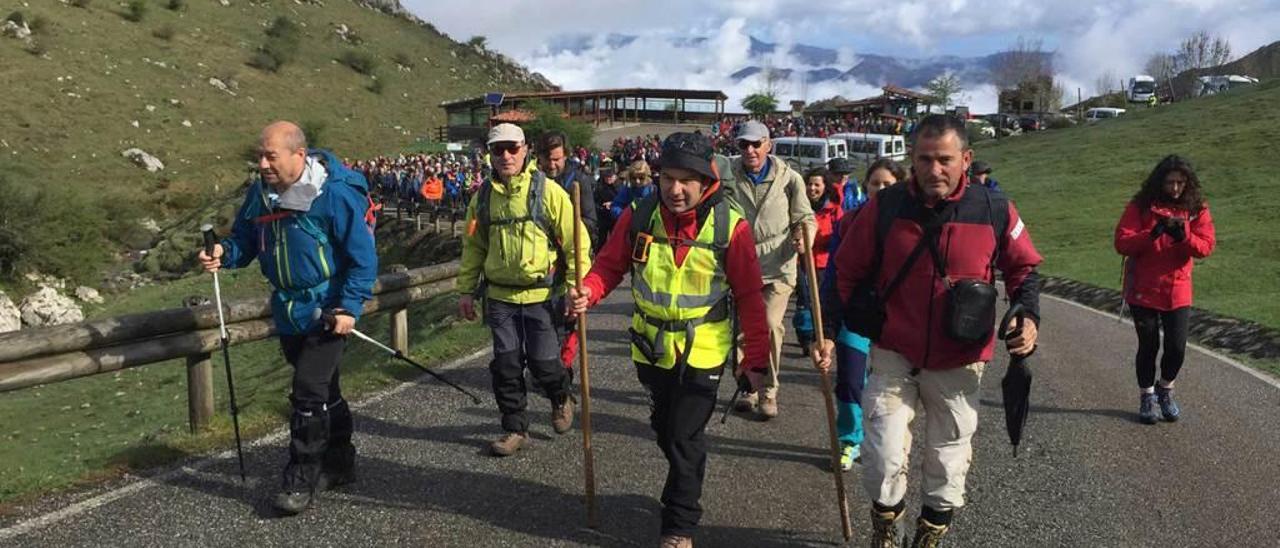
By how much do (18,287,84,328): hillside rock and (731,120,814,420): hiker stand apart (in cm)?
1959

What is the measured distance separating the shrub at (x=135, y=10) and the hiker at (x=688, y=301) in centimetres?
7093

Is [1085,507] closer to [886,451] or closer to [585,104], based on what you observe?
[886,451]

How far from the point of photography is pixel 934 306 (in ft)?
11.8

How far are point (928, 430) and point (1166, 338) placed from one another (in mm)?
3835

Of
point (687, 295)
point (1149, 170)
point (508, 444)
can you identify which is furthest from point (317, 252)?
point (1149, 170)

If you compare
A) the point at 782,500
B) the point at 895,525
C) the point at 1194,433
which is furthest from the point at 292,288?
the point at 1194,433

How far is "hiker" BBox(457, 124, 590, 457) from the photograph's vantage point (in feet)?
17.7

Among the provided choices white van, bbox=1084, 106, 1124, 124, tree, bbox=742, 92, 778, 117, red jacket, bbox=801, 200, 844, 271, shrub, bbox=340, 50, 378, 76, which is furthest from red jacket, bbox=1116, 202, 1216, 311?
tree, bbox=742, 92, 778, 117

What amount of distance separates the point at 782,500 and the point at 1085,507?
5.42ft

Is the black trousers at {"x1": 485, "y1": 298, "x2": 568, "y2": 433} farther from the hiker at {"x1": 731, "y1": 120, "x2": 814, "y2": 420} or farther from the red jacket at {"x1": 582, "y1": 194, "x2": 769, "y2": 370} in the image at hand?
the red jacket at {"x1": 582, "y1": 194, "x2": 769, "y2": 370}

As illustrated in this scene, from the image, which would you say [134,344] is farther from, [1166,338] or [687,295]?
[1166,338]

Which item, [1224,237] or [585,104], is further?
[585,104]

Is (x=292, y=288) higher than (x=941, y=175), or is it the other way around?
(x=941, y=175)

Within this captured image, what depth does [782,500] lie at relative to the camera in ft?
15.8
